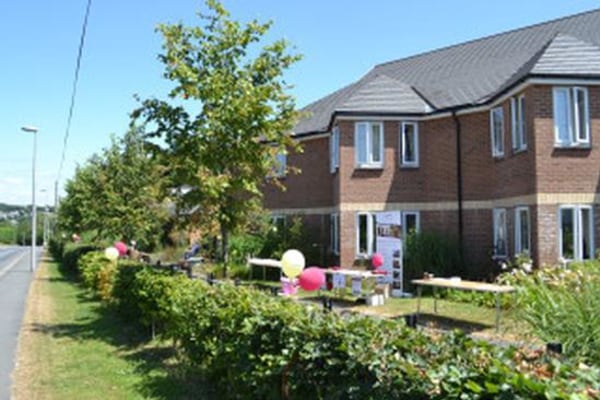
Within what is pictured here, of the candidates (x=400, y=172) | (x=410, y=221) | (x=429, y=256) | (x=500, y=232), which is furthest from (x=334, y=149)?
(x=500, y=232)

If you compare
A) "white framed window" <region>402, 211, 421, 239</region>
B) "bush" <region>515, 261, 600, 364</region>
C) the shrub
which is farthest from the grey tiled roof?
"bush" <region>515, 261, 600, 364</region>

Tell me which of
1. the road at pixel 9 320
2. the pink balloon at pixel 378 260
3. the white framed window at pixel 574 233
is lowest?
the road at pixel 9 320

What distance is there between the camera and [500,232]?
1806 centimetres

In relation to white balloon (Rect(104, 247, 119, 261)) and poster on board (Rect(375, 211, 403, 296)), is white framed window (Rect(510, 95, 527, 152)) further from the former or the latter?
white balloon (Rect(104, 247, 119, 261))

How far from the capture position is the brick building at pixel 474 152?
15.6m

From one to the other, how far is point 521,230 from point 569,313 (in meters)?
11.4

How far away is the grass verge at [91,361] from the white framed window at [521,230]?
10.2 meters

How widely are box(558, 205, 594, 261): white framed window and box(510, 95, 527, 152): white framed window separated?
206cm

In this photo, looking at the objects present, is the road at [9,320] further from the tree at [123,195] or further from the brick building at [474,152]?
the brick building at [474,152]

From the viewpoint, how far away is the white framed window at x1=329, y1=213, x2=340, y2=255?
2105cm

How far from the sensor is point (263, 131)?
1126cm

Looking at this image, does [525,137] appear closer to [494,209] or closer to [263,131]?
[494,209]

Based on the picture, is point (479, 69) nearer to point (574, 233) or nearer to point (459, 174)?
point (459, 174)

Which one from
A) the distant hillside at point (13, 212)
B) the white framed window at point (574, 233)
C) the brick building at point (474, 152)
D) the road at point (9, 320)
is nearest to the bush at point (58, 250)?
the road at point (9, 320)
